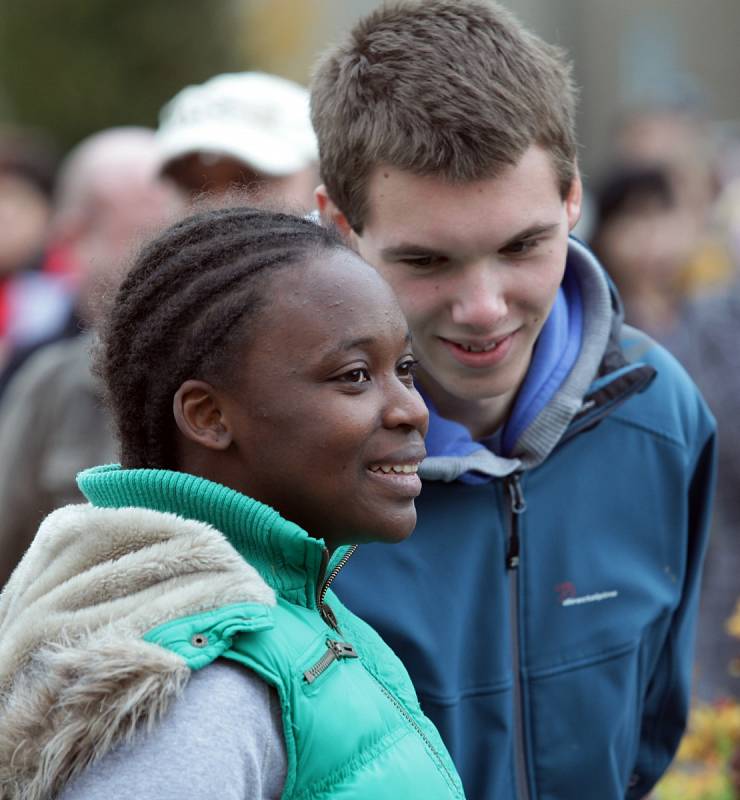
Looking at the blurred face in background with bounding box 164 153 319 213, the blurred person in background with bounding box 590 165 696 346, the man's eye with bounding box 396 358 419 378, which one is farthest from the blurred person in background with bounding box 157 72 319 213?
the man's eye with bounding box 396 358 419 378

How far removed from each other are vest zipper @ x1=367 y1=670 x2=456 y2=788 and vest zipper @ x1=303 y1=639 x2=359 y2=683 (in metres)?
0.08

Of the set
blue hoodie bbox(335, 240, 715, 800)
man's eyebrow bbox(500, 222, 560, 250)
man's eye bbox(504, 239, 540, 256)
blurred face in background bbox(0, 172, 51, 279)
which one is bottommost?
blurred face in background bbox(0, 172, 51, 279)

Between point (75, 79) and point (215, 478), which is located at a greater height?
point (215, 478)

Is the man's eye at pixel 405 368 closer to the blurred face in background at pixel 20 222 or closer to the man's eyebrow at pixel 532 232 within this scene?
the man's eyebrow at pixel 532 232

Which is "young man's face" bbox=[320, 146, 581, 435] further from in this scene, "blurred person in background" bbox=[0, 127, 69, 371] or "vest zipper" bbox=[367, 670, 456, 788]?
"blurred person in background" bbox=[0, 127, 69, 371]

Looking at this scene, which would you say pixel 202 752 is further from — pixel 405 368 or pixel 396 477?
pixel 405 368

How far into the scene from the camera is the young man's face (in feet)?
9.22

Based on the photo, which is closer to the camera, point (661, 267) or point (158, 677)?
point (158, 677)

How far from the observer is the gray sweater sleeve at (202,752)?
1.92m

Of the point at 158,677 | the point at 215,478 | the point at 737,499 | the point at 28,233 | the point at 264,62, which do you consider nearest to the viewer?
the point at 158,677

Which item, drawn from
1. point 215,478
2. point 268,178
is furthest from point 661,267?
point 215,478

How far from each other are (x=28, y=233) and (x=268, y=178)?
13.3 ft

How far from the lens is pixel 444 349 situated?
2928 mm

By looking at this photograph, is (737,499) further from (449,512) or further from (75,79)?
(75,79)
